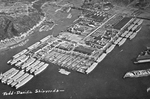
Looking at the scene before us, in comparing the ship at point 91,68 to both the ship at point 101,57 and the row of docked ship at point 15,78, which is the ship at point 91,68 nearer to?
the ship at point 101,57

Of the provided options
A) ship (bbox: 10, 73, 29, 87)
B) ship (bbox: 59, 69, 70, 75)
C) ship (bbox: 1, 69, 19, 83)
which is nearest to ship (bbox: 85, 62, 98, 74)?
ship (bbox: 59, 69, 70, 75)

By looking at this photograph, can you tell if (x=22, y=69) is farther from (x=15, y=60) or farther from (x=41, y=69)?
(x=41, y=69)

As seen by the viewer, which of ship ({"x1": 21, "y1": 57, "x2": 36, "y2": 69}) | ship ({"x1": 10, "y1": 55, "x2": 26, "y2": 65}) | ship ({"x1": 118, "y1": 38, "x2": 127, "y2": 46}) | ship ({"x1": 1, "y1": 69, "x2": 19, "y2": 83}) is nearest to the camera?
ship ({"x1": 1, "y1": 69, "x2": 19, "y2": 83})

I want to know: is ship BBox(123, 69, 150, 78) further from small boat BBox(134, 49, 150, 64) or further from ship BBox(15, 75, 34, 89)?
ship BBox(15, 75, 34, 89)

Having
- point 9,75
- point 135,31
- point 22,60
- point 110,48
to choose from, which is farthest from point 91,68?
point 135,31

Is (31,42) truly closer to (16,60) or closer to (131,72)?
(16,60)

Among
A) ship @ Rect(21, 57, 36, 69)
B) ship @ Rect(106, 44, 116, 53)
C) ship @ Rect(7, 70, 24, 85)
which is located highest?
ship @ Rect(21, 57, 36, 69)

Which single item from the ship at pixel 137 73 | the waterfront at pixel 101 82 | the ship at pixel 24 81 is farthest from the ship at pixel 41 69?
the ship at pixel 137 73

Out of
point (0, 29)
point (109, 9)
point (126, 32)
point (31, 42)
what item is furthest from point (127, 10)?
point (0, 29)

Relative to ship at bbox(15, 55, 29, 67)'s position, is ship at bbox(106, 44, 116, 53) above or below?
below

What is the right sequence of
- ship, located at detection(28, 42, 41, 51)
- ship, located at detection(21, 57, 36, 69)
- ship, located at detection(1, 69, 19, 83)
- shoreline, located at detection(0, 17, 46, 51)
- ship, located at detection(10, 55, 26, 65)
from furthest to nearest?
shoreline, located at detection(0, 17, 46, 51) → ship, located at detection(28, 42, 41, 51) → ship, located at detection(10, 55, 26, 65) → ship, located at detection(21, 57, 36, 69) → ship, located at detection(1, 69, 19, 83)
